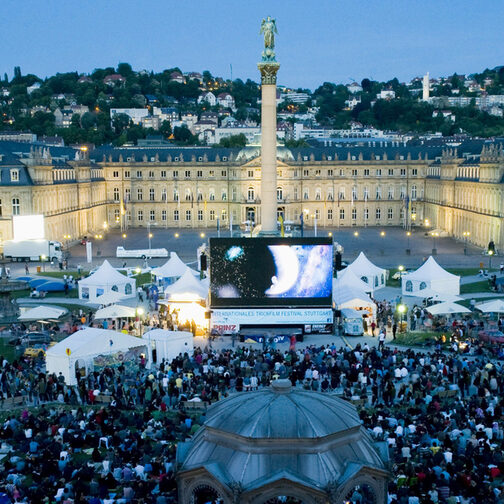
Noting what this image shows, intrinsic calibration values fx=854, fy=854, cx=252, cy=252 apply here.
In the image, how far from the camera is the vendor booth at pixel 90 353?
33.2 meters

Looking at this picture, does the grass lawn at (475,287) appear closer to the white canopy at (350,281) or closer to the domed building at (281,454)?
the white canopy at (350,281)

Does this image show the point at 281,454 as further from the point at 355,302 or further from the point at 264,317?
the point at 355,302

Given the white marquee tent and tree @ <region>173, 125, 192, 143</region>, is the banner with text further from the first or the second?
tree @ <region>173, 125, 192, 143</region>

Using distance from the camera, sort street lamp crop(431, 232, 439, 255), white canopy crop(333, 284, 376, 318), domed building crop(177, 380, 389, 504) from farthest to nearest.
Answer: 1. street lamp crop(431, 232, 439, 255)
2. white canopy crop(333, 284, 376, 318)
3. domed building crop(177, 380, 389, 504)

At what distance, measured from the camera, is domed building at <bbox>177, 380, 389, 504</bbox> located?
12109 mm

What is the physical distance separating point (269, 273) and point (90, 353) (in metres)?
13.9

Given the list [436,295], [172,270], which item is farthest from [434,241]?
[436,295]

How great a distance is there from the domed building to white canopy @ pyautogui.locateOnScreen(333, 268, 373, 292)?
35.3 m

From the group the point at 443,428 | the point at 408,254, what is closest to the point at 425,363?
the point at 443,428

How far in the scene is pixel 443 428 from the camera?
80.5 ft

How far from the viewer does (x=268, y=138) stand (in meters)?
57.1

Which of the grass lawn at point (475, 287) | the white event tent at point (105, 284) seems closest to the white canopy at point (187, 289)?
the white event tent at point (105, 284)

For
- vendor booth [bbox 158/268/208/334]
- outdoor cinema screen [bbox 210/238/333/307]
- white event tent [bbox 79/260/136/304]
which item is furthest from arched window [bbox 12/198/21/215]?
outdoor cinema screen [bbox 210/238/333/307]

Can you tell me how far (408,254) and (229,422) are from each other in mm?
67441
